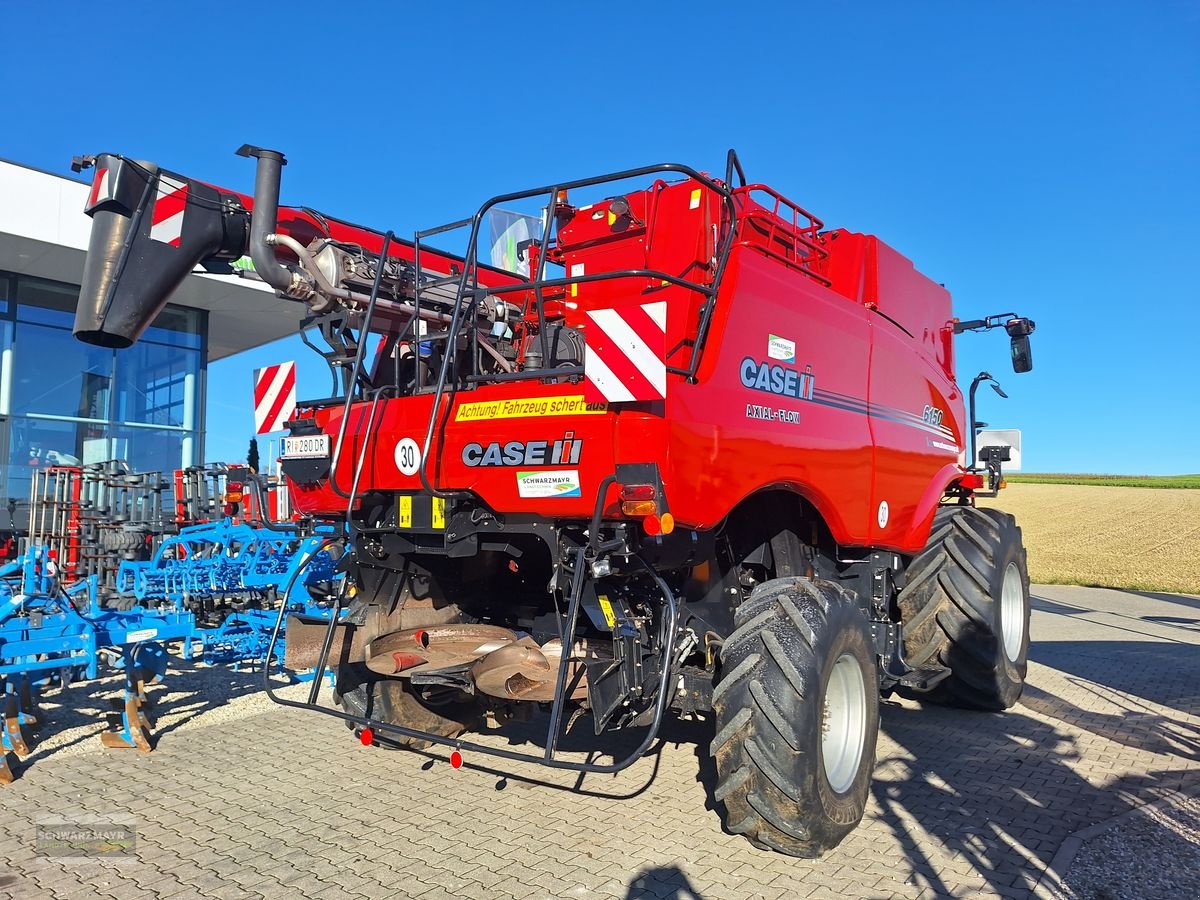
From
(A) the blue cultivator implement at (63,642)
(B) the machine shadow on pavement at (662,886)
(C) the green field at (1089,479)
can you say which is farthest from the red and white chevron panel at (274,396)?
(C) the green field at (1089,479)

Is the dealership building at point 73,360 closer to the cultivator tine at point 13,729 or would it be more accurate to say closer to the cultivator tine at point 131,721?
the cultivator tine at point 131,721

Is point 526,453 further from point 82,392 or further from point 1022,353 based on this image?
point 82,392

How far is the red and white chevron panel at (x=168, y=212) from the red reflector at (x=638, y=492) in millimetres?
2877

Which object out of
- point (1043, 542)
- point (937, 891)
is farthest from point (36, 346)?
point (1043, 542)

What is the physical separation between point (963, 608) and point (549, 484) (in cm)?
373

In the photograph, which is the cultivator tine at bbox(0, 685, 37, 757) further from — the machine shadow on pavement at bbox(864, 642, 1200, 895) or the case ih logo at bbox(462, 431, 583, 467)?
the machine shadow on pavement at bbox(864, 642, 1200, 895)

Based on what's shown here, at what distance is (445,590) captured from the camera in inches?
200

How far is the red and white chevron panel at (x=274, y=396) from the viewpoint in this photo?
16.7 feet

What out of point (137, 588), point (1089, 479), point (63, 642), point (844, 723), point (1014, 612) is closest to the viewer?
point (844, 723)

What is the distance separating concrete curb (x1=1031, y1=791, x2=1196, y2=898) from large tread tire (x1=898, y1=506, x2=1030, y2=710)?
60.4 inches

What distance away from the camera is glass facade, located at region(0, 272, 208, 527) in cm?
1382

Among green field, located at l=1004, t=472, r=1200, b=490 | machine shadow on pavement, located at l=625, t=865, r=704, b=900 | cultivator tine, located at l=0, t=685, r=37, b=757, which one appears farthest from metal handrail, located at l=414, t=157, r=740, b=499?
green field, located at l=1004, t=472, r=1200, b=490

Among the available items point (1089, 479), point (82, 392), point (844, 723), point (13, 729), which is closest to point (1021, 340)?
point (844, 723)

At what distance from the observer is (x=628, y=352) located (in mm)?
3303
